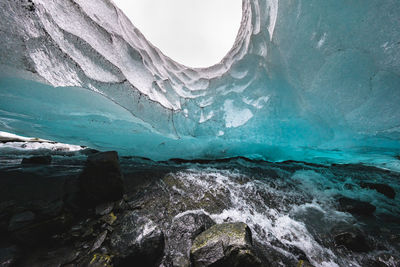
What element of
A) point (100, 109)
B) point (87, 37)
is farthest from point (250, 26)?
point (100, 109)

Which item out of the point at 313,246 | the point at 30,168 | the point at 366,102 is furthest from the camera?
the point at 30,168

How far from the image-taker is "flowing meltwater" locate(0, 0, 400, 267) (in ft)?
6.46

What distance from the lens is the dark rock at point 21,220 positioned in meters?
1.69

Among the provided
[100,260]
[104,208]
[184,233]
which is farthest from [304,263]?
[104,208]

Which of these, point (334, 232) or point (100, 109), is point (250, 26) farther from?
point (334, 232)

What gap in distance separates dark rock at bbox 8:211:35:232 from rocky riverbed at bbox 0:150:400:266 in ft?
0.03

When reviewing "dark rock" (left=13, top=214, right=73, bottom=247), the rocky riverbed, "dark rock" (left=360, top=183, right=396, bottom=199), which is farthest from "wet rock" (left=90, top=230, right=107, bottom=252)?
"dark rock" (left=360, top=183, right=396, bottom=199)

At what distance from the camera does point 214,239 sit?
1849mm

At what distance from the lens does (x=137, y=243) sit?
174 centimetres

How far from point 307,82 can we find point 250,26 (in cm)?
175

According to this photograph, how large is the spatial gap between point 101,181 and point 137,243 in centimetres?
126

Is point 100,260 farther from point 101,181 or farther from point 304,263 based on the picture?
point 304,263

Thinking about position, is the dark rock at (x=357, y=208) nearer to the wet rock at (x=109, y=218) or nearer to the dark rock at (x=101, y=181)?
the wet rock at (x=109, y=218)

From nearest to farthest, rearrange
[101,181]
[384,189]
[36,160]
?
1. [101,181]
2. [36,160]
3. [384,189]
